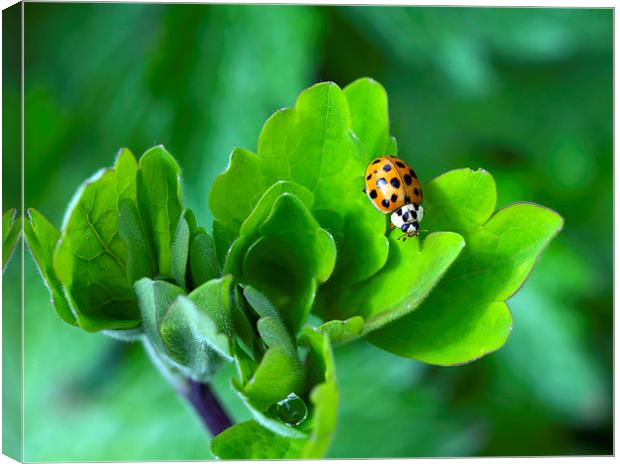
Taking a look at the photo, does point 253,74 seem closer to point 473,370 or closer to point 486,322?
point 473,370

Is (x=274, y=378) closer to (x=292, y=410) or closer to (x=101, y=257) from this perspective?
(x=292, y=410)

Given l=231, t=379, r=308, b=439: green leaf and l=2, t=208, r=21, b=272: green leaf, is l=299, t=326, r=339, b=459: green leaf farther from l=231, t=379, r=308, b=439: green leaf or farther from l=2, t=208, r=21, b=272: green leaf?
l=2, t=208, r=21, b=272: green leaf

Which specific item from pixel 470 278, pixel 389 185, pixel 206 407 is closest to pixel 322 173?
pixel 389 185

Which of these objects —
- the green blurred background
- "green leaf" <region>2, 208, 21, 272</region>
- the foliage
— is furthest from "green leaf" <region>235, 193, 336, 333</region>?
the green blurred background

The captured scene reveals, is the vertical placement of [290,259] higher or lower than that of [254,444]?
higher

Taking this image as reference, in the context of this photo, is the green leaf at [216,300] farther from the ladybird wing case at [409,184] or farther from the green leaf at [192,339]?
the ladybird wing case at [409,184]

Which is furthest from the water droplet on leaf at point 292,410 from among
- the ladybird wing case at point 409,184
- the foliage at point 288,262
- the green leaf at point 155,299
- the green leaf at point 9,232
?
the green leaf at point 9,232

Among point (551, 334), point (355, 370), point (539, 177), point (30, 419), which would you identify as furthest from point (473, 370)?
point (30, 419)
